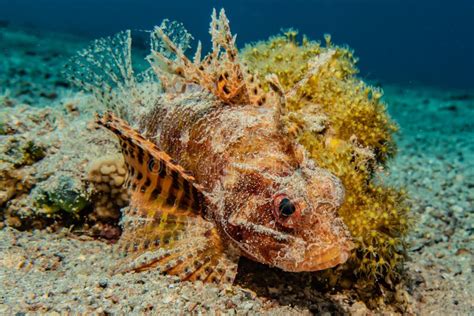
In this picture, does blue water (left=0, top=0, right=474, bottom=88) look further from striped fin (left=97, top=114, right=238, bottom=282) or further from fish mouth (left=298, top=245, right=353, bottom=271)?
fish mouth (left=298, top=245, right=353, bottom=271)

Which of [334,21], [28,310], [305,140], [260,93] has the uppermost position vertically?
[334,21]

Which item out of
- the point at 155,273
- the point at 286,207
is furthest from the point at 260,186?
the point at 155,273

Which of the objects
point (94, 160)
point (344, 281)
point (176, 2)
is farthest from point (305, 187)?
point (176, 2)

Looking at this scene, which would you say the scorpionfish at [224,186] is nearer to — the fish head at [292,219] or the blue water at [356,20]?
the fish head at [292,219]

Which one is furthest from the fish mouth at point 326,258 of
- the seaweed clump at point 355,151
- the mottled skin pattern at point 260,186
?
the seaweed clump at point 355,151

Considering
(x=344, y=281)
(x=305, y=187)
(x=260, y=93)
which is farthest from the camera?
(x=260, y=93)

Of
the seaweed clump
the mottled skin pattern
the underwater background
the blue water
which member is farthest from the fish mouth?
the blue water

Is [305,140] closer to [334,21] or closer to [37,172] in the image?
[37,172]

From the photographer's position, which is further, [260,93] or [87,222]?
[87,222]
